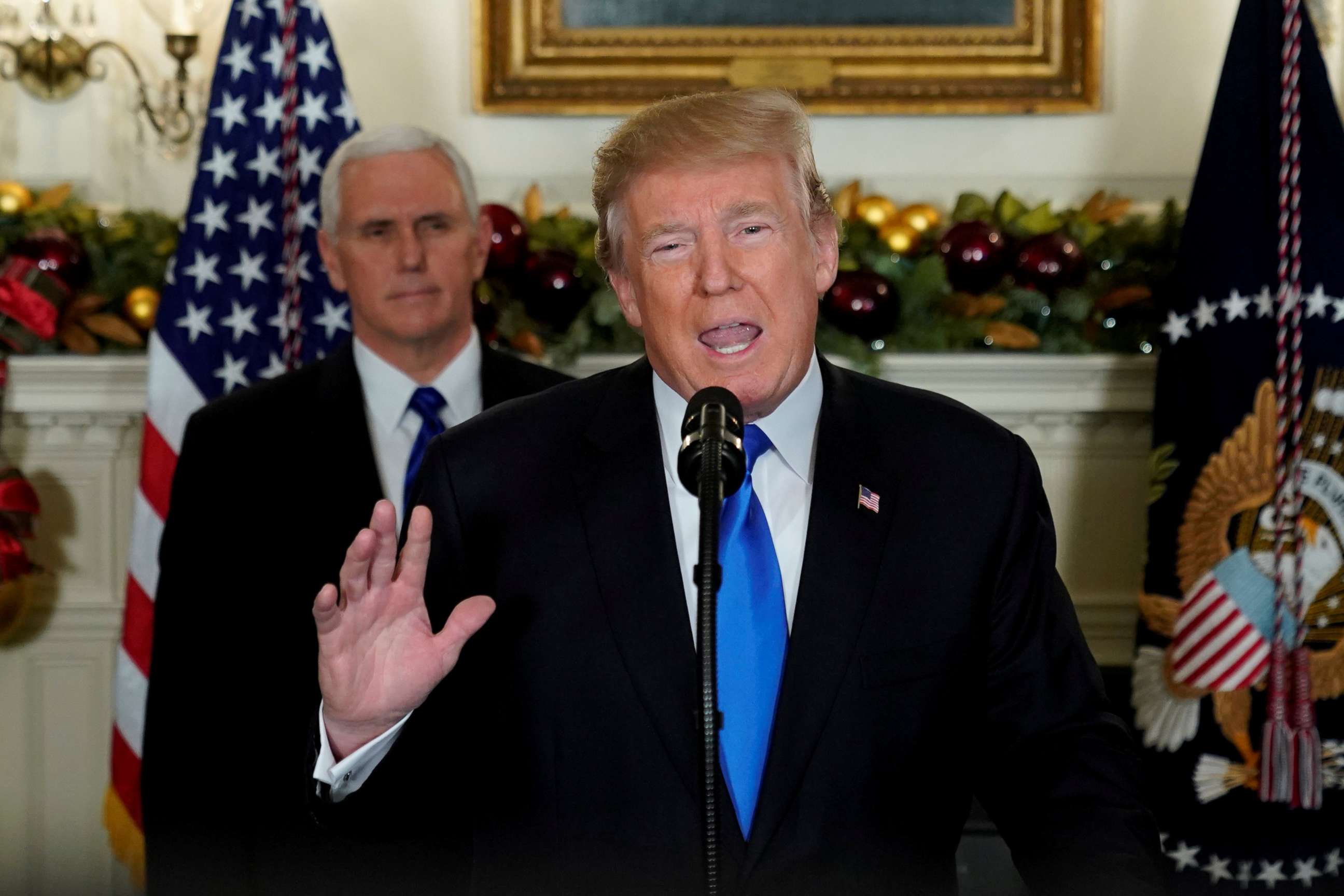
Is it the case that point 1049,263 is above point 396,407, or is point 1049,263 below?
above

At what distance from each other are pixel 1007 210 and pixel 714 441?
2638 millimetres

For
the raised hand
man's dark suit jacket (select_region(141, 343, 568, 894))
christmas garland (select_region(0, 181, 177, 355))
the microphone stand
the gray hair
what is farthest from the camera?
christmas garland (select_region(0, 181, 177, 355))

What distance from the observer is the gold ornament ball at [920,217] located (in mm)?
3732

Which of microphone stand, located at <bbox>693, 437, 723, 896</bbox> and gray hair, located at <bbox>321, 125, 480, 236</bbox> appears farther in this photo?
gray hair, located at <bbox>321, 125, 480, 236</bbox>

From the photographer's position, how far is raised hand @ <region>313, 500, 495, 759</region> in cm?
161

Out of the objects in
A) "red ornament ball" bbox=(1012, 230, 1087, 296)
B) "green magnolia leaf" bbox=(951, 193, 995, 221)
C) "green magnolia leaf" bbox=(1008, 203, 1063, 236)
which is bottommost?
"red ornament ball" bbox=(1012, 230, 1087, 296)

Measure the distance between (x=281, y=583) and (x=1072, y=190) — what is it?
2.47 m

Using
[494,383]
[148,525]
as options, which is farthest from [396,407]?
[148,525]

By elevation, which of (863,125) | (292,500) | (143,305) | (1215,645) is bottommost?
(1215,645)

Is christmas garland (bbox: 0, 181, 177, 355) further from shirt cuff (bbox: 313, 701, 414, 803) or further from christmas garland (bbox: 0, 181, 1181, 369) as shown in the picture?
shirt cuff (bbox: 313, 701, 414, 803)

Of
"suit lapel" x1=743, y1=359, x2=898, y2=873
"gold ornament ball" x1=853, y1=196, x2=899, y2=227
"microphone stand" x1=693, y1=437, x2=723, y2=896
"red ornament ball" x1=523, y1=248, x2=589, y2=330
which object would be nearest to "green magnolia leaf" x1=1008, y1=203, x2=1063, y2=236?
"gold ornament ball" x1=853, y1=196, x2=899, y2=227

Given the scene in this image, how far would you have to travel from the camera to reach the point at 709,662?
126 cm

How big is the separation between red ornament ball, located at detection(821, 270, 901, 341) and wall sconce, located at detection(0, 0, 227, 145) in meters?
1.82

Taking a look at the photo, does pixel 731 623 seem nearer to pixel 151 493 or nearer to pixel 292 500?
pixel 292 500
